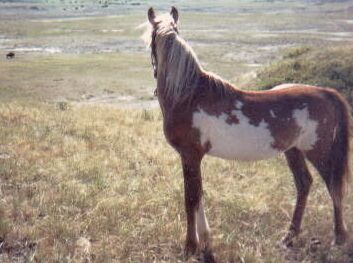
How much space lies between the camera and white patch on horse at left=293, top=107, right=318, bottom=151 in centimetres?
494

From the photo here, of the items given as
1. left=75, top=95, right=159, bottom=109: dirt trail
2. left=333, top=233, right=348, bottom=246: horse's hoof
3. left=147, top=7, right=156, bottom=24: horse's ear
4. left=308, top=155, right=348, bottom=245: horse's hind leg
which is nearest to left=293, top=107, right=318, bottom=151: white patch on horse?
left=308, top=155, right=348, bottom=245: horse's hind leg

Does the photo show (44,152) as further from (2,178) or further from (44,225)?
(44,225)

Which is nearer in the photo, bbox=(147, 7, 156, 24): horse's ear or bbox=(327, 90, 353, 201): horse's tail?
bbox=(147, 7, 156, 24): horse's ear

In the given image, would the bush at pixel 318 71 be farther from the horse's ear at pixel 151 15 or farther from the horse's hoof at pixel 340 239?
the horse's ear at pixel 151 15

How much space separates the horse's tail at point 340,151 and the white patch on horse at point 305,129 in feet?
0.92

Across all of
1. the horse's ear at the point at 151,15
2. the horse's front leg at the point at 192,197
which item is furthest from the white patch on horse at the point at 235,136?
the horse's ear at the point at 151,15

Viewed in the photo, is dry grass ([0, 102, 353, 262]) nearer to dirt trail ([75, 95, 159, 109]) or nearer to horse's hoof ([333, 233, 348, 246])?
horse's hoof ([333, 233, 348, 246])

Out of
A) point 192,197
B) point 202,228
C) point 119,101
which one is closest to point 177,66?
point 192,197

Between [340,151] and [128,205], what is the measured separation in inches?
101

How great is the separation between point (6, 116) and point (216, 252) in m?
7.53

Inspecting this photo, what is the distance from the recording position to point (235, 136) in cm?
471

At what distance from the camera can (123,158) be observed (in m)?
8.14

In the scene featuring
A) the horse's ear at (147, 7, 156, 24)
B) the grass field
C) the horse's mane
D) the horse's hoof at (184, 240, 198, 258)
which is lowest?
the grass field

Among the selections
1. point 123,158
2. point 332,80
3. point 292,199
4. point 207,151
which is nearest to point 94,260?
point 207,151
